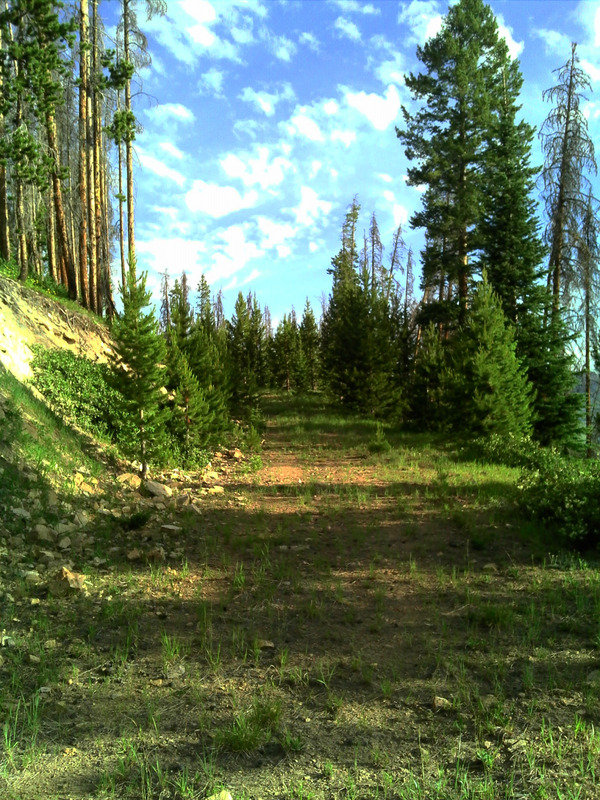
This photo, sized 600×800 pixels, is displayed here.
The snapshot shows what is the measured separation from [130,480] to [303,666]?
6.67 m

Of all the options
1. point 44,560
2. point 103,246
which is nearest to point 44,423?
point 44,560

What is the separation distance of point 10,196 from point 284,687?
28.9 meters

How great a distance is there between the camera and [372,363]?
77.3 feet

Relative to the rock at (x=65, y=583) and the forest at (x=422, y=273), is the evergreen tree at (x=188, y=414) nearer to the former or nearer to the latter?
the forest at (x=422, y=273)

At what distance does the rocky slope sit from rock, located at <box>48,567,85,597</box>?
20.2 feet

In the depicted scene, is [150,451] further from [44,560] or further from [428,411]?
[428,411]

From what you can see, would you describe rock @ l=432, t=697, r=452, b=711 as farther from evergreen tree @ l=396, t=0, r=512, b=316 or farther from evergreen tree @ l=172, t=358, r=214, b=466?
evergreen tree @ l=396, t=0, r=512, b=316

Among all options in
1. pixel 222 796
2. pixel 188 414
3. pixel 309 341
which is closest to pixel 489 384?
pixel 188 414

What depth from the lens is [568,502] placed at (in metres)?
7.68

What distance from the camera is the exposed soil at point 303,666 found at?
9.82 feet

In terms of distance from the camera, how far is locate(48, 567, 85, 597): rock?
5320 mm

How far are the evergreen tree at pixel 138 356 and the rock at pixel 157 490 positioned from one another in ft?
3.16

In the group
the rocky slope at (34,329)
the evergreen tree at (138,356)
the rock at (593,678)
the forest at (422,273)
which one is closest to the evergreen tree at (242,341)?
the forest at (422,273)

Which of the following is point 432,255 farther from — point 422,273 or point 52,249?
point 52,249
